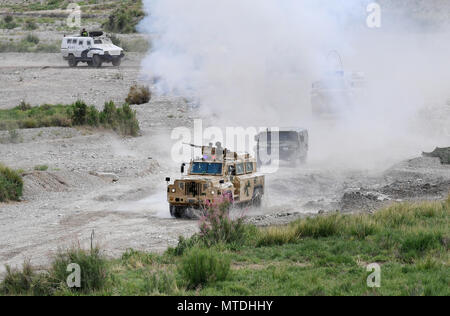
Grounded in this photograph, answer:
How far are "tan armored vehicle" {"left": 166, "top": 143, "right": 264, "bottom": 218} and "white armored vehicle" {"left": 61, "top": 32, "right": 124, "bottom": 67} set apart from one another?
104 feet

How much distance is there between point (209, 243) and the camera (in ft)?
50.9

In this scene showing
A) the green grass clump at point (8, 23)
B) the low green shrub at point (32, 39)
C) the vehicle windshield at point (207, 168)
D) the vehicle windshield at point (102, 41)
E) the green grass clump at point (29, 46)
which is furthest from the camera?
the green grass clump at point (8, 23)

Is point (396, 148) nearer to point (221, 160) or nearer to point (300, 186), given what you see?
point (300, 186)

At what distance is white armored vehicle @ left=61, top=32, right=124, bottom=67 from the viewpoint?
5191cm

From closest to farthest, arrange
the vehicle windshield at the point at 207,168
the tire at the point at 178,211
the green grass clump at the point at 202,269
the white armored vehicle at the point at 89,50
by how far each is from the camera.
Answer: the green grass clump at the point at 202,269 < the tire at the point at 178,211 < the vehicle windshield at the point at 207,168 < the white armored vehicle at the point at 89,50

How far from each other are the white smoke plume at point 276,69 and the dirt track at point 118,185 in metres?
3.10

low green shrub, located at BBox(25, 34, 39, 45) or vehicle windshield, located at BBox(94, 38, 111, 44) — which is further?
low green shrub, located at BBox(25, 34, 39, 45)

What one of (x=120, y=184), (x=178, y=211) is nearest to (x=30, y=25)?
(x=120, y=184)

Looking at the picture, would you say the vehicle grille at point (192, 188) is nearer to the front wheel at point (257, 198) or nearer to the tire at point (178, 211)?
the tire at point (178, 211)

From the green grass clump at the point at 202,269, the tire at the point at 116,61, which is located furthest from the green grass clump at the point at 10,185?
the tire at the point at 116,61

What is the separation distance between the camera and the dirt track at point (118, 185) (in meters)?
18.6

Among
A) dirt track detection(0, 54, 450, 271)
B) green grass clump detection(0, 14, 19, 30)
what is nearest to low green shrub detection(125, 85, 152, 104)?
dirt track detection(0, 54, 450, 271)

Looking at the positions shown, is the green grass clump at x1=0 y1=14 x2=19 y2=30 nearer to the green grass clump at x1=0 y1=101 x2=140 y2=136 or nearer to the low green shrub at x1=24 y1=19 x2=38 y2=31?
the low green shrub at x1=24 y1=19 x2=38 y2=31
